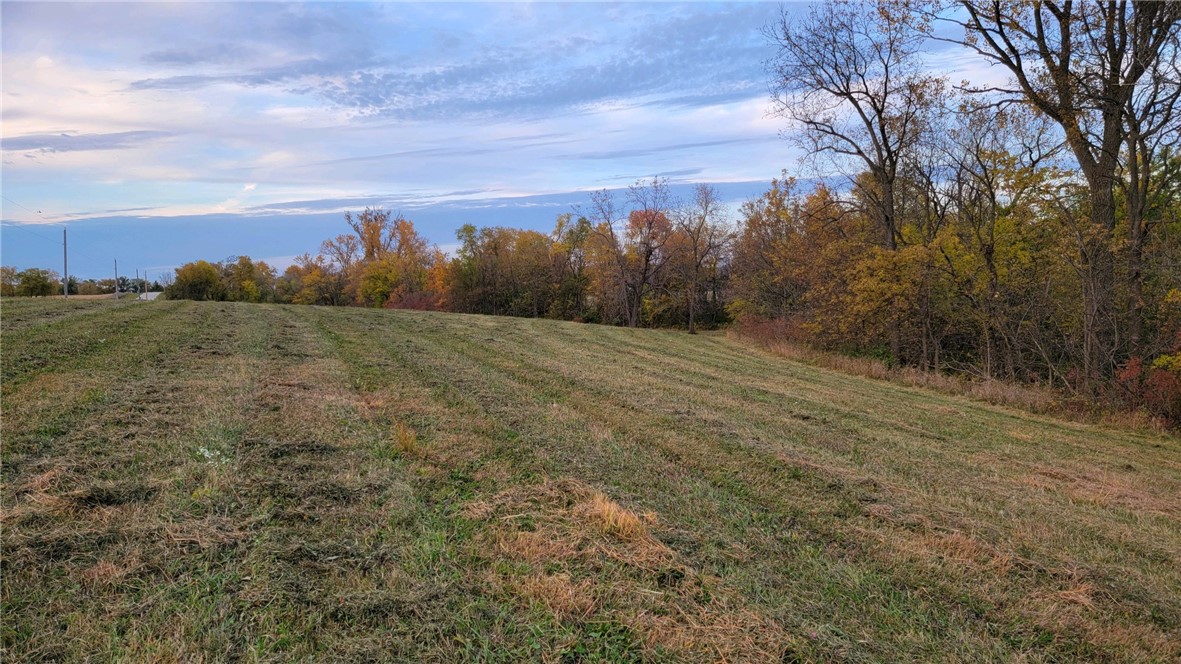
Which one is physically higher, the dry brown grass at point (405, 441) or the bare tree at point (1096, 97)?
the bare tree at point (1096, 97)

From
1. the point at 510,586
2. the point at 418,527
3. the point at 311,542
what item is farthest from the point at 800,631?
the point at 311,542

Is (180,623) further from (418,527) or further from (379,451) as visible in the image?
(379,451)

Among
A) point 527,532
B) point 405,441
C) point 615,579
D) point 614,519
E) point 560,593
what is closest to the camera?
point 560,593

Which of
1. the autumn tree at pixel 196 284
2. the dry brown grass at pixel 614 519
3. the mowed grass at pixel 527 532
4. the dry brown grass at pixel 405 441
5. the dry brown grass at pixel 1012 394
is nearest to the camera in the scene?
the mowed grass at pixel 527 532

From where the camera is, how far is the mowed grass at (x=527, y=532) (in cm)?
265

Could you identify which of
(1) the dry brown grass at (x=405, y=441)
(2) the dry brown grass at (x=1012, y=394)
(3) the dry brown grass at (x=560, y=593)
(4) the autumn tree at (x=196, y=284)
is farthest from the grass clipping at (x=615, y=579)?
(4) the autumn tree at (x=196, y=284)

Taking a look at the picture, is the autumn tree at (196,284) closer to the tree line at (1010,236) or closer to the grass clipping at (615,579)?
the tree line at (1010,236)

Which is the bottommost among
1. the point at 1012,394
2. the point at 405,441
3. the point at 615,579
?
the point at 1012,394

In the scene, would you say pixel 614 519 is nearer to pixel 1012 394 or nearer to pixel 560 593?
pixel 560 593

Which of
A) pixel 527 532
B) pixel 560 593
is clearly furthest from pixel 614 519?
pixel 560 593

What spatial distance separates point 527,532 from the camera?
362cm

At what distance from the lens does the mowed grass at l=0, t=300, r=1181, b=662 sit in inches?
104

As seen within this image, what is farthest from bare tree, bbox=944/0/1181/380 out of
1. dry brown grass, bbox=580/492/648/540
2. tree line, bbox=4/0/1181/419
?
dry brown grass, bbox=580/492/648/540

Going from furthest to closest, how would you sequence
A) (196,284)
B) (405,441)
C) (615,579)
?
1. (196,284)
2. (405,441)
3. (615,579)
